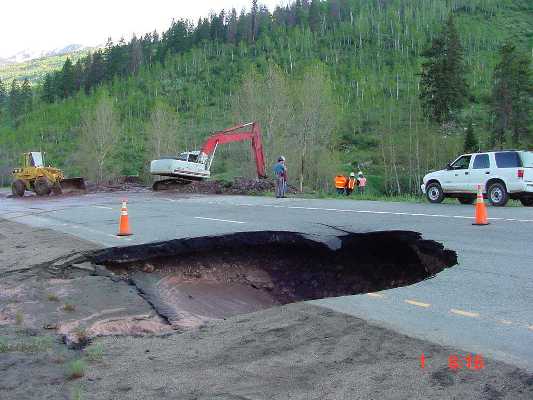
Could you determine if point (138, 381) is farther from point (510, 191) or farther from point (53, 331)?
point (510, 191)

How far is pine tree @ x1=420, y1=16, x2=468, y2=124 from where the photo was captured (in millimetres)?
75312

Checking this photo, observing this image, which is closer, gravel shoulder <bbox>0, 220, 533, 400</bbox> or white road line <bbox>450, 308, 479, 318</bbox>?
gravel shoulder <bbox>0, 220, 533, 400</bbox>

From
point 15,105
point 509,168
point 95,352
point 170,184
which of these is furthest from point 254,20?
point 95,352

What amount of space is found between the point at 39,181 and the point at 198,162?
972cm

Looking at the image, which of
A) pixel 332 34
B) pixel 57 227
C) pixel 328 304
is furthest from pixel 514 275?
pixel 332 34

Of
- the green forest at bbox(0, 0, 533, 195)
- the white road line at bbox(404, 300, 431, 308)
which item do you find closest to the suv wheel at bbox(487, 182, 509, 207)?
the white road line at bbox(404, 300, 431, 308)

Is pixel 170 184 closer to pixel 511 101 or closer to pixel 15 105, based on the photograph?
pixel 511 101

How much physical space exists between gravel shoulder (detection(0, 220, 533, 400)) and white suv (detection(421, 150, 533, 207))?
41.7 feet

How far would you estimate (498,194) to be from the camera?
53.5ft

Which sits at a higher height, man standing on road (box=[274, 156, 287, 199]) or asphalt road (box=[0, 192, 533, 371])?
man standing on road (box=[274, 156, 287, 199])

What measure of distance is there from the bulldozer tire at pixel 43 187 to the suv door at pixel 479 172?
2424cm

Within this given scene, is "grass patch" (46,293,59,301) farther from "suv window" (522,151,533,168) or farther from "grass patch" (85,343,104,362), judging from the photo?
"suv window" (522,151,533,168)

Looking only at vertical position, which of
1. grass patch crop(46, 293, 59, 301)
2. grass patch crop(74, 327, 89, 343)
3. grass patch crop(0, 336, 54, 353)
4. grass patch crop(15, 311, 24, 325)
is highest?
grass patch crop(46, 293, 59, 301)

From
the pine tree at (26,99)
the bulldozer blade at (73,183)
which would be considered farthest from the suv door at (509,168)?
the pine tree at (26,99)
